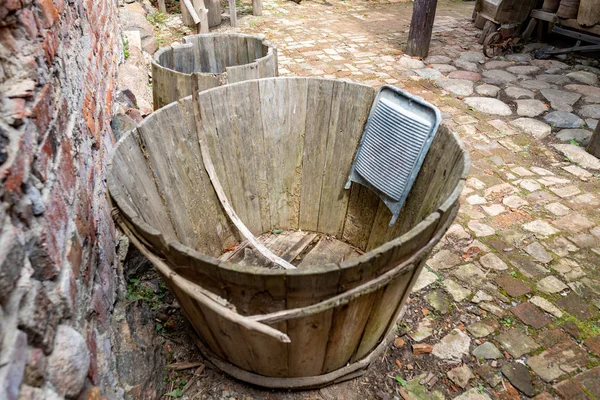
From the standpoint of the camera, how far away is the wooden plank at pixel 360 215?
2817 millimetres

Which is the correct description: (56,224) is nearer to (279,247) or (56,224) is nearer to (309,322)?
(309,322)

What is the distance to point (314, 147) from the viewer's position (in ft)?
9.54

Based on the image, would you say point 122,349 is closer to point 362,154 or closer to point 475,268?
point 362,154

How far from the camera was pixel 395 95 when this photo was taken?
8.46 ft

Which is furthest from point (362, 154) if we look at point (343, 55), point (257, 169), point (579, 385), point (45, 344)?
point (343, 55)

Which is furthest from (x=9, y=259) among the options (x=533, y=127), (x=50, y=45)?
(x=533, y=127)

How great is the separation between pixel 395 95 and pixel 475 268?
132cm

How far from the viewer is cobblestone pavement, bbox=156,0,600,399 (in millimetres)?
2182

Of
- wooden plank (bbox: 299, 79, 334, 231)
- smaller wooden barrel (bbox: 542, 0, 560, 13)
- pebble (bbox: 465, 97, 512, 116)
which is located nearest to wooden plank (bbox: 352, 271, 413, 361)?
wooden plank (bbox: 299, 79, 334, 231)

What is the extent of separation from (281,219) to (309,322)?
5.16 feet

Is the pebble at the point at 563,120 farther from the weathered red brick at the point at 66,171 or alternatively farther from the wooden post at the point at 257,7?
the wooden post at the point at 257,7

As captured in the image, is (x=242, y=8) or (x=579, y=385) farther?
(x=242, y=8)

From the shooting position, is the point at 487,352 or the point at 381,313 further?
the point at 487,352

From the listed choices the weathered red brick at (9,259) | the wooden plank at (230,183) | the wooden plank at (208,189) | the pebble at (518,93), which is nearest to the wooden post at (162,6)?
the wooden plank at (230,183)
